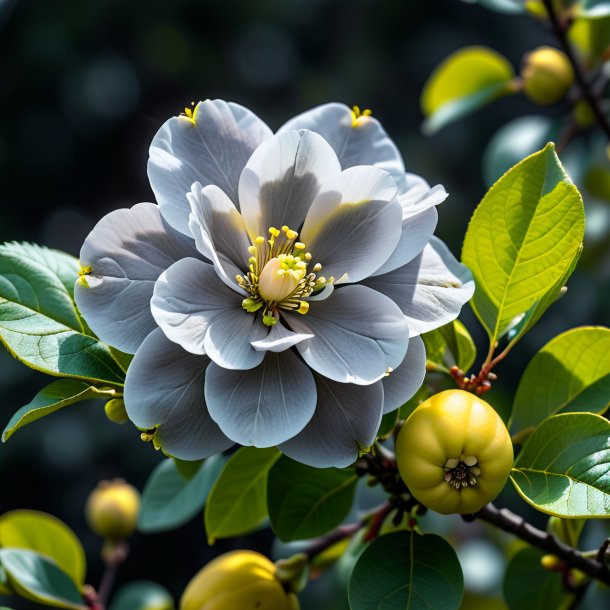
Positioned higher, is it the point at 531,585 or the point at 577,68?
the point at 577,68

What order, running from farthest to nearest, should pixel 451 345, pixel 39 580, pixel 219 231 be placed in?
pixel 39 580
pixel 451 345
pixel 219 231

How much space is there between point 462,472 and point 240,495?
42 cm

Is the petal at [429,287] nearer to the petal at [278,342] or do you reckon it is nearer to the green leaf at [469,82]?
the petal at [278,342]

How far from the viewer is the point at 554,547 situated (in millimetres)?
1163

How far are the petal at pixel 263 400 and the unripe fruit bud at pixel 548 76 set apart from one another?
3.75 feet

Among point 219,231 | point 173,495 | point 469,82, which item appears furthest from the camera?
point 469,82

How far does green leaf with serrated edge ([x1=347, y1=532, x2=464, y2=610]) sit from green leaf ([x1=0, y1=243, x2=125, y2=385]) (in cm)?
34

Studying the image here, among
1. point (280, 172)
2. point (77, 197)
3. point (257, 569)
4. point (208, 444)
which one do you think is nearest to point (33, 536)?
point (257, 569)

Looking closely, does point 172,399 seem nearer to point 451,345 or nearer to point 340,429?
point 340,429

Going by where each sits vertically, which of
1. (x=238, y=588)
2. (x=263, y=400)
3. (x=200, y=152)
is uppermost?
(x=200, y=152)

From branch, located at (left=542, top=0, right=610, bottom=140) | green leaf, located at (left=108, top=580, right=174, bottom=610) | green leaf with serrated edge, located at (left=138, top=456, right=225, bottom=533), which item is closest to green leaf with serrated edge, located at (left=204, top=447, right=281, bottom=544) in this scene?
green leaf with serrated edge, located at (left=138, top=456, right=225, bottom=533)

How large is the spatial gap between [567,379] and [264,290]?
40 centimetres

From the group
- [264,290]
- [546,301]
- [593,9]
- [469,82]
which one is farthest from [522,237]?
[469,82]

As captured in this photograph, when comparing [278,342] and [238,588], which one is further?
[238,588]
